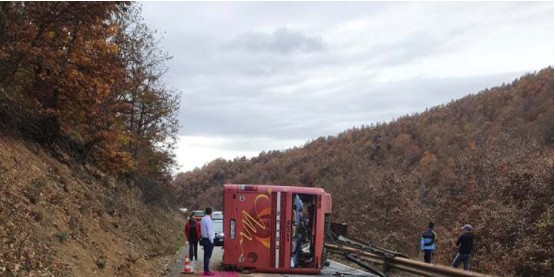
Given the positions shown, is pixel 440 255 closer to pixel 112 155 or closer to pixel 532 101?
pixel 112 155

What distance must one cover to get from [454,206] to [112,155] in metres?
21.5

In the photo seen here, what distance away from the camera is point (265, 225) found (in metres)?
15.5

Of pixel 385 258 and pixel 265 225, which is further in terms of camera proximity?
pixel 385 258

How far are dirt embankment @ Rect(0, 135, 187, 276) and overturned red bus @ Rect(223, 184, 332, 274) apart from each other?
2.27 metres

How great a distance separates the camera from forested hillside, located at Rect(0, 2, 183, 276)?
10305 mm

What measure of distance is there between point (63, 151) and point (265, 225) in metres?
9.07

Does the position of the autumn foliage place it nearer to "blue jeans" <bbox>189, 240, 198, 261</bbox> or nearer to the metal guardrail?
"blue jeans" <bbox>189, 240, 198, 261</bbox>

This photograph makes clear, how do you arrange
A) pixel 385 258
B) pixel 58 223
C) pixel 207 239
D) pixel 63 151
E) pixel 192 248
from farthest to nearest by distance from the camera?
pixel 63 151 < pixel 192 248 < pixel 385 258 < pixel 207 239 < pixel 58 223

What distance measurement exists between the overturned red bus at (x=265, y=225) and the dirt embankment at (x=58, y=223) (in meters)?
2.27

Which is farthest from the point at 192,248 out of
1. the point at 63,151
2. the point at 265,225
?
the point at 63,151

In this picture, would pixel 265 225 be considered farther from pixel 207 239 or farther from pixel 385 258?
pixel 385 258

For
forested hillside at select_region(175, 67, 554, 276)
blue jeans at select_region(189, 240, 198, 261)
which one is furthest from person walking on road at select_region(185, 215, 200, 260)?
forested hillside at select_region(175, 67, 554, 276)

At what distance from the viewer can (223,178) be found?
143125mm

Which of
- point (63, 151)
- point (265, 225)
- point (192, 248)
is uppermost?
point (63, 151)
